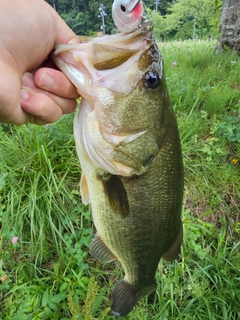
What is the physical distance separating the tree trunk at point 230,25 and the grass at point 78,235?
87.4 inches

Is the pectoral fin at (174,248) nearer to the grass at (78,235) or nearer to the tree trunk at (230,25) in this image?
the grass at (78,235)

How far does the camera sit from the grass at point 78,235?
2.05 meters

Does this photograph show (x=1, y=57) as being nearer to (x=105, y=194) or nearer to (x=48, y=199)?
(x=105, y=194)

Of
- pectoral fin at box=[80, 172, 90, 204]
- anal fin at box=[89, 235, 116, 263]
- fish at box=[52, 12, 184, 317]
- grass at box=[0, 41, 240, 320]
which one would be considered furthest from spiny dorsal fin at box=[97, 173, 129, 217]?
grass at box=[0, 41, 240, 320]

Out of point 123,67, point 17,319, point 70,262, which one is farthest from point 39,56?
point 70,262

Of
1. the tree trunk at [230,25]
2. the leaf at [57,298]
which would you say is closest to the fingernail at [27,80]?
the leaf at [57,298]

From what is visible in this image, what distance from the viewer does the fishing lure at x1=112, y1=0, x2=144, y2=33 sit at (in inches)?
34.5

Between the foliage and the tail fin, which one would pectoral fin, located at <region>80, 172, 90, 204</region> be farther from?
the foliage

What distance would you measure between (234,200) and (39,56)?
209 cm

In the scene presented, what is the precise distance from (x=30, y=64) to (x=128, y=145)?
1.52 feet

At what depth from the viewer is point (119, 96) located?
108 cm

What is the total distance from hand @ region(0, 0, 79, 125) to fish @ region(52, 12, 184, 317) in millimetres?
78

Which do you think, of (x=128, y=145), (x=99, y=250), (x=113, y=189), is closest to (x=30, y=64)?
(x=128, y=145)

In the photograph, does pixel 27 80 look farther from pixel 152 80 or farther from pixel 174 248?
pixel 174 248
